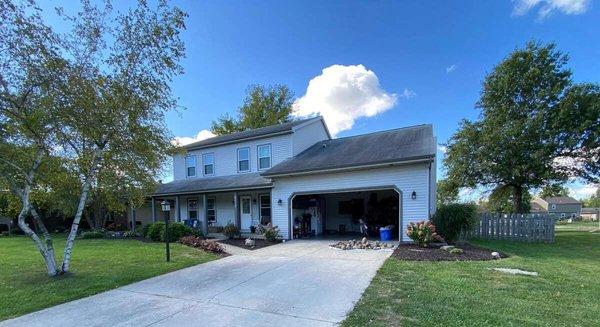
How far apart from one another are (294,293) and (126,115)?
615 centimetres

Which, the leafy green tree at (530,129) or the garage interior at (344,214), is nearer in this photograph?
the garage interior at (344,214)

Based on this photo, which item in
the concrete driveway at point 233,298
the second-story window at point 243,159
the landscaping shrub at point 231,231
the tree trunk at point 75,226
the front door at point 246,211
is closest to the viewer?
the concrete driveway at point 233,298

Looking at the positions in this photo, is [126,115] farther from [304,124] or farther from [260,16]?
[304,124]

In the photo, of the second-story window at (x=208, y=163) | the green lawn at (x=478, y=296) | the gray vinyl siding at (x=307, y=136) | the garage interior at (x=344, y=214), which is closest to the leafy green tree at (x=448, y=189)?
the garage interior at (x=344, y=214)

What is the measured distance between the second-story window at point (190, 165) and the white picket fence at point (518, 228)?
1572 centimetres

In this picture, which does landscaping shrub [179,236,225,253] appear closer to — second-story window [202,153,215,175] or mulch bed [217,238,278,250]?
mulch bed [217,238,278,250]

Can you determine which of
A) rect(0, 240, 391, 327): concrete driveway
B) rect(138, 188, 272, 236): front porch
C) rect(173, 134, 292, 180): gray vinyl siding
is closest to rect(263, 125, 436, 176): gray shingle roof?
rect(173, 134, 292, 180): gray vinyl siding

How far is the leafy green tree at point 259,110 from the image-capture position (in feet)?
110

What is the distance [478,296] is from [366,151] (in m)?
9.21

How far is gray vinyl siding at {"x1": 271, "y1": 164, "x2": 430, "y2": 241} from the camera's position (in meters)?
11.5

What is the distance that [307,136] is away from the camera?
18.1m

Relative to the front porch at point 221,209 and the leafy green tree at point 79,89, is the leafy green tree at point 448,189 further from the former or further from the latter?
the leafy green tree at point 79,89

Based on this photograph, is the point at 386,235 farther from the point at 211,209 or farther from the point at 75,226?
the point at 211,209

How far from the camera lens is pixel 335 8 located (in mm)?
13734
